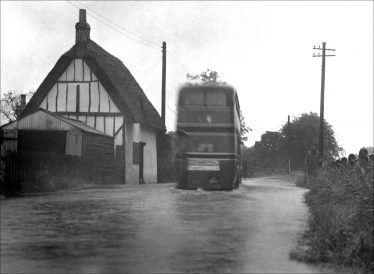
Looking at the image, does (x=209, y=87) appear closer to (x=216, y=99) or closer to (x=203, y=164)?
(x=216, y=99)

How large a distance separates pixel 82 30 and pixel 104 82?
2.68 m

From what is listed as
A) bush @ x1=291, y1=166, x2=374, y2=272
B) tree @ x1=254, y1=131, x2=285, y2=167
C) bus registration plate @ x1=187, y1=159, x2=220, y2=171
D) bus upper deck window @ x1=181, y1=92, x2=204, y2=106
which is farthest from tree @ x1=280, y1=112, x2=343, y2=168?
bush @ x1=291, y1=166, x2=374, y2=272

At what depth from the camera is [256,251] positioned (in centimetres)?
860

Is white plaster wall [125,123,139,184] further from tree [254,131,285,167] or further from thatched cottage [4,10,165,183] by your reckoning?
tree [254,131,285,167]

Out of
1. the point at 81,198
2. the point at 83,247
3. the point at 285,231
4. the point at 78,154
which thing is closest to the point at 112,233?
the point at 83,247

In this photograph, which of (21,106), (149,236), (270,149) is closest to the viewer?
(149,236)

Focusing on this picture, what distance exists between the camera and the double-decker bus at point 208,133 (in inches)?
706

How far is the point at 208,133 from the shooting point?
1795cm

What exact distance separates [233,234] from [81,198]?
703 cm

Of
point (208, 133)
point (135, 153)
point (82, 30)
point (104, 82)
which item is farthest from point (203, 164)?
point (135, 153)

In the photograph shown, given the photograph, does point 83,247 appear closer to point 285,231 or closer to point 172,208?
point 285,231

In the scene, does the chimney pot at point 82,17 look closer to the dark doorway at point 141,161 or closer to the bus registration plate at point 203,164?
the dark doorway at point 141,161

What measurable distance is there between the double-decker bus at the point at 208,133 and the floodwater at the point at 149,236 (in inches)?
137

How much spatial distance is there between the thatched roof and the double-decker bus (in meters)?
7.34
